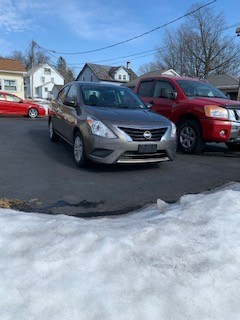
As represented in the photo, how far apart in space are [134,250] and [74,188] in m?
2.36

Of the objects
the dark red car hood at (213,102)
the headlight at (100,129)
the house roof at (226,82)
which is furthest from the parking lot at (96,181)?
the house roof at (226,82)

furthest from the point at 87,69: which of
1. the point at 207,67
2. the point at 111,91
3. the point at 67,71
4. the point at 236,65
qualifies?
the point at 111,91

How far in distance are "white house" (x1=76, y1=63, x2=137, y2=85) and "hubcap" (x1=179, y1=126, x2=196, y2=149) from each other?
153 feet

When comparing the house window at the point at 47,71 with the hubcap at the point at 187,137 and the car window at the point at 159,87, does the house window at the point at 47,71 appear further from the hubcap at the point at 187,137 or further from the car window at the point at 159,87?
the hubcap at the point at 187,137

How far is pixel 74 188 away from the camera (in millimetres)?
Answer: 4672

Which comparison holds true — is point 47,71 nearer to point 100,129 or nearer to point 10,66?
point 10,66

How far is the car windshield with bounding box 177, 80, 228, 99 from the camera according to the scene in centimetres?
788

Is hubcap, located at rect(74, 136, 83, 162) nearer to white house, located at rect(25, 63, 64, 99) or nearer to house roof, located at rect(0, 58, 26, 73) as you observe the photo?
house roof, located at rect(0, 58, 26, 73)

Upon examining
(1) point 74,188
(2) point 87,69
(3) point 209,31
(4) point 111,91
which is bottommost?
(1) point 74,188

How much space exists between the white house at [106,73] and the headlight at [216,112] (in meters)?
47.1

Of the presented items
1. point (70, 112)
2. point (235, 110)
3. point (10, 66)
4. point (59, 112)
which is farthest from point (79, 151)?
point (10, 66)

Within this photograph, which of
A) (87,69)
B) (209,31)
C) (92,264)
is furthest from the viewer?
(87,69)

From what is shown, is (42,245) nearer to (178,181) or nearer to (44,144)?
(178,181)

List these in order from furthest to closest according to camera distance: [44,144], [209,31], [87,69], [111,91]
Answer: [87,69] < [209,31] < [44,144] < [111,91]
